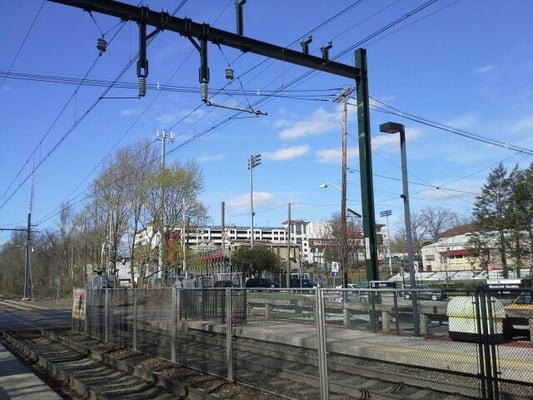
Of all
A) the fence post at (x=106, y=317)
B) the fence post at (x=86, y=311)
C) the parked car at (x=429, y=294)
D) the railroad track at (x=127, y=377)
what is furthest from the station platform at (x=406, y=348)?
the fence post at (x=86, y=311)

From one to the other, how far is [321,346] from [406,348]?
1515 mm

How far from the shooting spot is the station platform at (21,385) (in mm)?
9969

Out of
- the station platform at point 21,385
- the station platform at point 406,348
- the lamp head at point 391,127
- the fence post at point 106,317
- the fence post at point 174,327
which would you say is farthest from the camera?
the fence post at point 106,317

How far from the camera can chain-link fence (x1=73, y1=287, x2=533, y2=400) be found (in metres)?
5.73

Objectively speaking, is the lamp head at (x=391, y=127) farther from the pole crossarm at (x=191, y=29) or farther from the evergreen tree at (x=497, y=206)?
the evergreen tree at (x=497, y=206)

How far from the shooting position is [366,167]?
56.8 ft

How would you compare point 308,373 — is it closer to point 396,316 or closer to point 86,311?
point 396,316

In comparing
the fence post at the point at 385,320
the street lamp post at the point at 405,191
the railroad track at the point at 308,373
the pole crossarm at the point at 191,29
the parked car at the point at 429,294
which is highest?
the pole crossarm at the point at 191,29

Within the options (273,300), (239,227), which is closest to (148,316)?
(273,300)

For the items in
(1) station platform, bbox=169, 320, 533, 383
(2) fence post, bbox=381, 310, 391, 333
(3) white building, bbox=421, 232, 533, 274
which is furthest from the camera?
(3) white building, bbox=421, 232, 533, 274

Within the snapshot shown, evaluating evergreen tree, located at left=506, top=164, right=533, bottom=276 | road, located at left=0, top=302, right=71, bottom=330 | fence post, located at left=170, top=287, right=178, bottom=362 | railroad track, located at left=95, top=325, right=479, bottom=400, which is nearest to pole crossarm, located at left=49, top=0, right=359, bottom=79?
fence post, located at left=170, top=287, right=178, bottom=362

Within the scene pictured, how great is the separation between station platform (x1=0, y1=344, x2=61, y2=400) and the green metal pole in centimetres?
980

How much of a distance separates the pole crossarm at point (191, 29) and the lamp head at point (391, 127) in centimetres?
263

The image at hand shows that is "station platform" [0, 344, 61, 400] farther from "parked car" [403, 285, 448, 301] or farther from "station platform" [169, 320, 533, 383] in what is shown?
"parked car" [403, 285, 448, 301]
